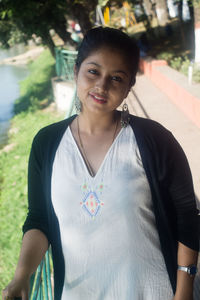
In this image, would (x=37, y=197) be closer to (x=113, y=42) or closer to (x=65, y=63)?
(x=113, y=42)

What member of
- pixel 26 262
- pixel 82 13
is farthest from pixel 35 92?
pixel 26 262

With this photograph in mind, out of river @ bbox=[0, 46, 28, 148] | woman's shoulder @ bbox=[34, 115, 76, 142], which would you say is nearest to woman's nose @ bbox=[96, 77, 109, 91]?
woman's shoulder @ bbox=[34, 115, 76, 142]

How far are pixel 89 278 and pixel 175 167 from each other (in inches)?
21.1

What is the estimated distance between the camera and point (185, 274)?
47.1 inches

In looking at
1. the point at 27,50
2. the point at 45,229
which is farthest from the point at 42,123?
the point at 27,50

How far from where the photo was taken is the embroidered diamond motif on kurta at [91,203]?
1.12 m

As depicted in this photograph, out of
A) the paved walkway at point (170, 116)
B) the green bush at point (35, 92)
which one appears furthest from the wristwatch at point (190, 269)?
the green bush at point (35, 92)

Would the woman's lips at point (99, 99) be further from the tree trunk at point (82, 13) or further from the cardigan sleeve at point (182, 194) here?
the tree trunk at point (82, 13)

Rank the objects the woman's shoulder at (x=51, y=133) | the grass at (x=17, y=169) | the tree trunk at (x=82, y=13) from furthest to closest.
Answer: the tree trunk at (x=82, y=13) < the grass at (x=17, y=169) < the woman's shoulder at (x=51, y=133)

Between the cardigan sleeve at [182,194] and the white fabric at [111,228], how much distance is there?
10cm

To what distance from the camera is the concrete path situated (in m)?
4.05

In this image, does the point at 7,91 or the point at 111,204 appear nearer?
the point at 111,204

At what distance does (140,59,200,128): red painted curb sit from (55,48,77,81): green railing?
107 inches

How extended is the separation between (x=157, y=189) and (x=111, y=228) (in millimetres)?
223
